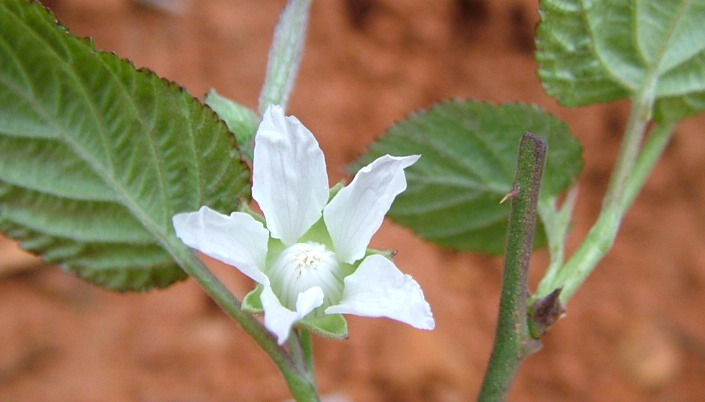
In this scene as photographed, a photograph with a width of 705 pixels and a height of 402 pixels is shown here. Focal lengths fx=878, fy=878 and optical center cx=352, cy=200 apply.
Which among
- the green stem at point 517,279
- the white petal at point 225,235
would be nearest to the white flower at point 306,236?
the white petal at point 225,235

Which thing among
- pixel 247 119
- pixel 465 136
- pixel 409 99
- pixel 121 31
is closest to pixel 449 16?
pixel 409 99

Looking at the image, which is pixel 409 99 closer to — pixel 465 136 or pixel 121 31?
pixel 121 31

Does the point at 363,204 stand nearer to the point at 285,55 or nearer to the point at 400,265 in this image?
the point at 285,55

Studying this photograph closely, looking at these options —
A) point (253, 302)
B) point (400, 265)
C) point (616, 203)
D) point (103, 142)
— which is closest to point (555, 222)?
point (616, 203)

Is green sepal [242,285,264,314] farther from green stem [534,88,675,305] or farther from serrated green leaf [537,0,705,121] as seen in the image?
serrated green leaf [537,0,705,121]

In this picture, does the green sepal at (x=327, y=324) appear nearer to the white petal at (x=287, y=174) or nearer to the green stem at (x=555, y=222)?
the white petal at (x=287, y=174)
